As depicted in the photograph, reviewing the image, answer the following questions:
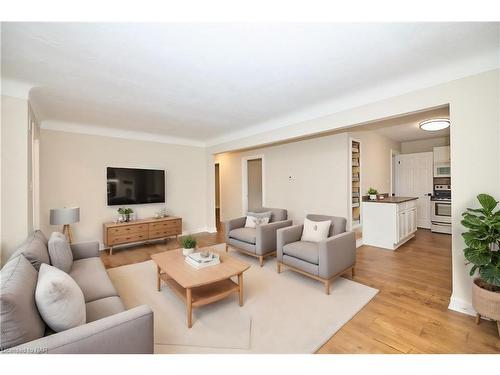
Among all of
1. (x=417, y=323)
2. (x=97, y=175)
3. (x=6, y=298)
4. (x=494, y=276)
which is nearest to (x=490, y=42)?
(x=494, y=276)

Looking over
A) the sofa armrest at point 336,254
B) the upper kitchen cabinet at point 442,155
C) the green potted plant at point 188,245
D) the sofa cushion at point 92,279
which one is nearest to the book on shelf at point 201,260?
the green potted plant at point 188,245

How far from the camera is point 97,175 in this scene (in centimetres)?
426

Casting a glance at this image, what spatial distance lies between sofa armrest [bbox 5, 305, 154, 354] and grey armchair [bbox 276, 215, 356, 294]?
1.88 metres

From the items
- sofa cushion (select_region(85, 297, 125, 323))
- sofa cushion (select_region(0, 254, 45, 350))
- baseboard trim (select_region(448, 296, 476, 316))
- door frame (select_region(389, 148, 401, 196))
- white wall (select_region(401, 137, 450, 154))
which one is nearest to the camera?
sofa cushion (select_region(0, 254, 45, 350))

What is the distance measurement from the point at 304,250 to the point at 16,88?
3768mm

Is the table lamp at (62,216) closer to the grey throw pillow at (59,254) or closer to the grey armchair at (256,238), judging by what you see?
the grey throw pillow at (59,254)

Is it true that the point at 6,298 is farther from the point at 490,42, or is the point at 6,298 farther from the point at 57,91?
the point at 490,42

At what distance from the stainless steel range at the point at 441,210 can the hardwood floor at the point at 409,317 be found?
2.02m

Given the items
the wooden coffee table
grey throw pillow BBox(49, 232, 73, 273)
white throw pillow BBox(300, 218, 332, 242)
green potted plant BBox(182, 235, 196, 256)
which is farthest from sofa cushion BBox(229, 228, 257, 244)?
grey throw pillow BBox(49, 232, 73, 273)

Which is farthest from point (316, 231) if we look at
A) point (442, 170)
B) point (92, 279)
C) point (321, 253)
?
point (442, 170)

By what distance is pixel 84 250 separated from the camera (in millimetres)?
2719

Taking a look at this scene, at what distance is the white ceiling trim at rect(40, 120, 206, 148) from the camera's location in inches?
151

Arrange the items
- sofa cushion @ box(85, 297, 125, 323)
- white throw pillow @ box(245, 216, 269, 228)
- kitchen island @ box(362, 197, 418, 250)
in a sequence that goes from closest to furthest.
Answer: sofa cushion @ box(85, 297, 125, 323), white throw pillow @ box(245, 216, 269, 228), kitchen island @ box(362, 197, 418, 250)

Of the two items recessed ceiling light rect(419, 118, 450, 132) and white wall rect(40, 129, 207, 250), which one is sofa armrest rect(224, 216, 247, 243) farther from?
recessed ceiling light rect(419, 118, 450, 132)
